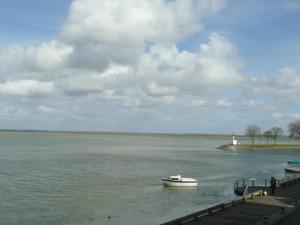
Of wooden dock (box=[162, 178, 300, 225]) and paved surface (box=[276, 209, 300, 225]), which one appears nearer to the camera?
paved surface (box=[276, 209, 300, 225])

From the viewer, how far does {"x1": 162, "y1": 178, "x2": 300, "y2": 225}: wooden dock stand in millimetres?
28250

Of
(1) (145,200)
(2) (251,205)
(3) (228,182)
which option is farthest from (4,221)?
(3) (228,182)

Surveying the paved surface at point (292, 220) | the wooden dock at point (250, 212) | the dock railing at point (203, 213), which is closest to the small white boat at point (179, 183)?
the wooden dock at point (250, 212)

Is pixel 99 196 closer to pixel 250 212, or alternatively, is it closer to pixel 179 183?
pixel 179 183

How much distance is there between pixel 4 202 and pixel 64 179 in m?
20.2

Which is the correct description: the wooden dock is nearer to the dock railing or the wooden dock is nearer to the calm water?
the dock railing

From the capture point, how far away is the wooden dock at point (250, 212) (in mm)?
28250

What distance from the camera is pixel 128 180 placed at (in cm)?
6488

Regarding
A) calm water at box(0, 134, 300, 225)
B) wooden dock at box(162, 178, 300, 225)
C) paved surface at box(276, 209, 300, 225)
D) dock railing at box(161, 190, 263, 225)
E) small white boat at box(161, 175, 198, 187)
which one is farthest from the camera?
small white boat at box(161, 175, 198, 187)

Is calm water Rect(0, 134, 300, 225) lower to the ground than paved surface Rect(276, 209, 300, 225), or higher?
lower

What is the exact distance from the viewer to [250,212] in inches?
1278

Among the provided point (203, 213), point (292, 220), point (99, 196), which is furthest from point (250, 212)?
point (99, 196)

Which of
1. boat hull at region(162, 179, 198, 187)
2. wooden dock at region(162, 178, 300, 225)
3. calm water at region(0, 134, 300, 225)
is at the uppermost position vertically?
wooden dock at region(162, 178, 300, 225)

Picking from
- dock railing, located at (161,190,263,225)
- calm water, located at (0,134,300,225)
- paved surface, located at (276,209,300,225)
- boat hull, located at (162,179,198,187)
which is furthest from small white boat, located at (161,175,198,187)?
paved surface, located at (276,209,300,225)
